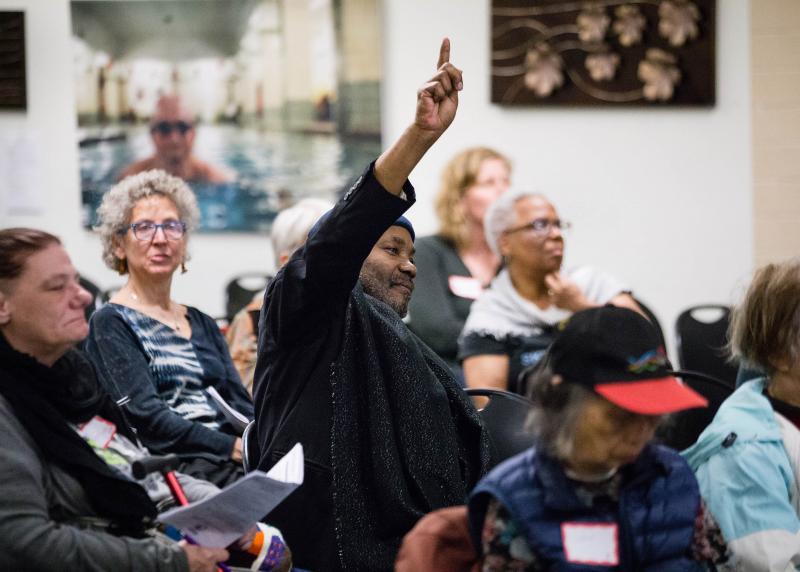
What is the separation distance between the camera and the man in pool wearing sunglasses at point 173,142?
5.66 metres

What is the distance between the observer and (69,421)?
6.68 ft

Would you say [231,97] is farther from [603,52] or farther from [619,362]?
[619,362]

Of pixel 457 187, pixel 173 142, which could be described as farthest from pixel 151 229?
pixel 173 142

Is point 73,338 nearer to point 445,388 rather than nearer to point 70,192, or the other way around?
point 445,388

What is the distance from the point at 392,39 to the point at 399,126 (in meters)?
0.44

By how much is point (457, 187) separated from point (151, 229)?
173 centimetres

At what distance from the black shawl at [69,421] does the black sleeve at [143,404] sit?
2.74 ft

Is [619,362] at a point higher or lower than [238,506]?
higher

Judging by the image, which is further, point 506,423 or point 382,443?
Answer: point 506,423

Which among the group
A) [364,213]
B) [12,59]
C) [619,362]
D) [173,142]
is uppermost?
[12,59]

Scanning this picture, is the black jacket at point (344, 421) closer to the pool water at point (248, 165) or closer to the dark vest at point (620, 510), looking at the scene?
the dark vest at point (620, 510)

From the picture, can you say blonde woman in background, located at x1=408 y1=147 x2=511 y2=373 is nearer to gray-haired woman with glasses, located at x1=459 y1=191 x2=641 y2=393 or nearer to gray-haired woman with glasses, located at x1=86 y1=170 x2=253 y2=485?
gray-haired woman with glasses, located at x1=459 y1=191 x2=641 y2=393

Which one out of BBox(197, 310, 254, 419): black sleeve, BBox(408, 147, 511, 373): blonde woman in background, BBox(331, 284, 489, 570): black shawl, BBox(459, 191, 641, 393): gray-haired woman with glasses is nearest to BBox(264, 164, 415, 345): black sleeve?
BBox(331, 284, 489, 570): black shawl

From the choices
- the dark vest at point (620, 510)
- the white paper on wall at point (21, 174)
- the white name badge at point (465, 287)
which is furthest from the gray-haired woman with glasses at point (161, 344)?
the white paper on wall at point (21, 174)
